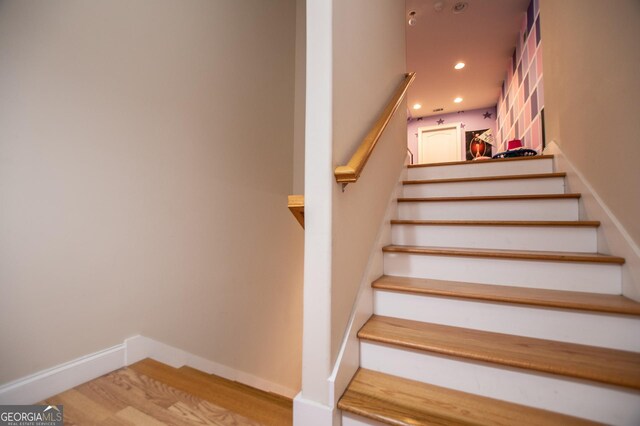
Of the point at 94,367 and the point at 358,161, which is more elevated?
the point at 358,161

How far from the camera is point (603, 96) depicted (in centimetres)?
151

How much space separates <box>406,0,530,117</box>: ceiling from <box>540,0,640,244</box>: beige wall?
1.85m

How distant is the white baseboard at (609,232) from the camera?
1239mm

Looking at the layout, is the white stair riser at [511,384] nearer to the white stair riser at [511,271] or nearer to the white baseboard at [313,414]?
the white baseboard at [313,414]

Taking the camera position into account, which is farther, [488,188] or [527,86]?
[527,86]

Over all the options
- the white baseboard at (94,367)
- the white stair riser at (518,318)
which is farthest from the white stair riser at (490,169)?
the white baseboard at (94,367)

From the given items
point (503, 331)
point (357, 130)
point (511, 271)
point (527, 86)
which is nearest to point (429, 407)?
point (503, 331)

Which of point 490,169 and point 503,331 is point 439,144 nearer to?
point 490,169

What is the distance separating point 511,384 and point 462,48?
16.6 ft

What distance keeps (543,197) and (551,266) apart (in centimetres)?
61

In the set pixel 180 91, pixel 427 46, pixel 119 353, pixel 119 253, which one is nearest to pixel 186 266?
pixel 119 253

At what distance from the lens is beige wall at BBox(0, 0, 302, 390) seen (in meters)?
1.32

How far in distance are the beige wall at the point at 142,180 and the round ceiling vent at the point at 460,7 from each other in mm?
2382

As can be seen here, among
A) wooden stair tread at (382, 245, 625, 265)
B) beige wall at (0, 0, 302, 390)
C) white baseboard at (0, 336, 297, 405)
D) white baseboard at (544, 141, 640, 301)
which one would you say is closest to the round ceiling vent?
beige wall at (0, 0, 302, 390)
